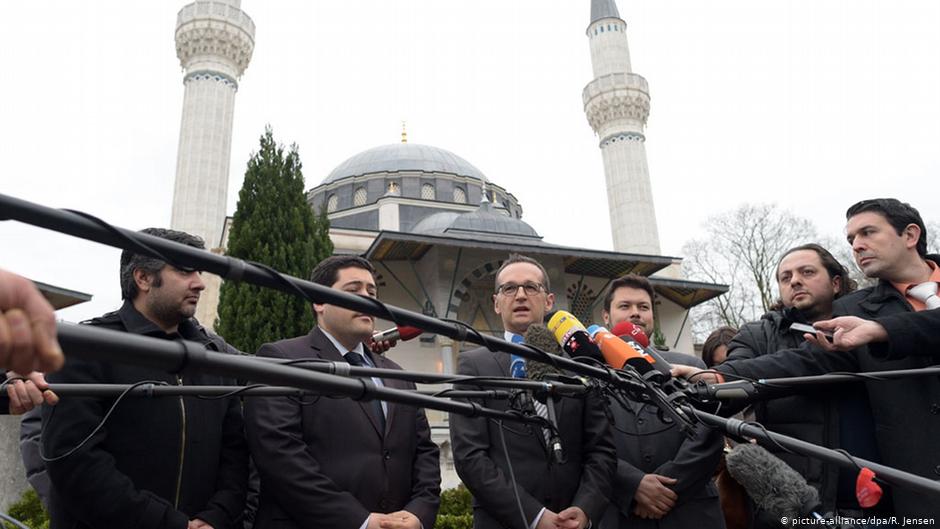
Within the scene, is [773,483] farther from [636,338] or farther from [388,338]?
[388,338]

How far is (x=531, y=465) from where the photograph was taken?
3055mm

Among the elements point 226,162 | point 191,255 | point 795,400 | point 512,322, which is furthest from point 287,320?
point 226,162

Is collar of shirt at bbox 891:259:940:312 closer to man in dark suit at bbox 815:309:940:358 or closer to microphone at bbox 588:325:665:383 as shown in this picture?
man in dark suit at bbox 815:309:940:358

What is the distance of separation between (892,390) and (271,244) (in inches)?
406

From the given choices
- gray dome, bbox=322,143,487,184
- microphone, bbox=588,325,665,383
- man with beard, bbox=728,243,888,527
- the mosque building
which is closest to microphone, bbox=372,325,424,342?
microphone, bbox=588,325,665,383

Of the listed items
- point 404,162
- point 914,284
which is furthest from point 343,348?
point 404,162

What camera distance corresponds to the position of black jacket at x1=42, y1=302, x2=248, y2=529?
255 cm

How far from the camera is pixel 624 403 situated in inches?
77.6

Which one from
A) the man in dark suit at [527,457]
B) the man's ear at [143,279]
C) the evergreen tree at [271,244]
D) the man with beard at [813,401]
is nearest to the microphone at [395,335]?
the man in dark suit at [527,457]

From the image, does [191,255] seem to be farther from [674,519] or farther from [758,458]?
[674,519]

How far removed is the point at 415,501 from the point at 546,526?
549 millimetres

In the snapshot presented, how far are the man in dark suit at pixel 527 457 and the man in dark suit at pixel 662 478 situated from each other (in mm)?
206

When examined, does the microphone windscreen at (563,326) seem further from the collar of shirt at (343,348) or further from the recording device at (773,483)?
the collar of shirt at (343,348)

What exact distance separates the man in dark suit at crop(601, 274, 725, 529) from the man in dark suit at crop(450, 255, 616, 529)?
21cm
